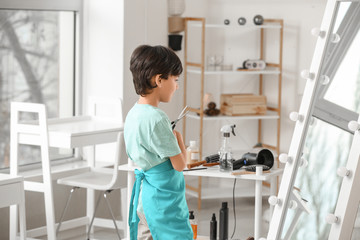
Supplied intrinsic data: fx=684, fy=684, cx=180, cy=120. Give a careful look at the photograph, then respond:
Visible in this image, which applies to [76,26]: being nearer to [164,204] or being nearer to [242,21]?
[242,21]

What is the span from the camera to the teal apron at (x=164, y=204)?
8.86ft

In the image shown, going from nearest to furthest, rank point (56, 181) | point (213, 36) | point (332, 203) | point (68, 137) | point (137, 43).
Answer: point (332, 203)
point (68, 137)
point (56, 181)
point (137, 43)
point (213, 36)

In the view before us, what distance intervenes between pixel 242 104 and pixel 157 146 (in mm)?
3029

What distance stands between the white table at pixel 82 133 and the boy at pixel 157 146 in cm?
145

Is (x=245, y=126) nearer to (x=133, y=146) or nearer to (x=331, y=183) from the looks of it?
(x=331, y=183)

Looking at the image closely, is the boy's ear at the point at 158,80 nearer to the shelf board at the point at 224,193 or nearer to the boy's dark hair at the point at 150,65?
the boy's dark hair at the point at 150,65

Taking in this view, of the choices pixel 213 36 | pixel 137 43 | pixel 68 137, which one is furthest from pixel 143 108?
pixel 213 36

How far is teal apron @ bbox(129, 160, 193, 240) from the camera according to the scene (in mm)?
2701

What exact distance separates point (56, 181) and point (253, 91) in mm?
2020

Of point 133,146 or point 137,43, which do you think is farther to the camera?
point 137,43

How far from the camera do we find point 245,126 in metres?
6.01

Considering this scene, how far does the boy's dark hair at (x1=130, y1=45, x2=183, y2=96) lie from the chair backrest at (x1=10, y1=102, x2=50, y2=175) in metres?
1.51

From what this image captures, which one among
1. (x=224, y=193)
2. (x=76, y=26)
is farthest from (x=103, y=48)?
(x=224, y=193)

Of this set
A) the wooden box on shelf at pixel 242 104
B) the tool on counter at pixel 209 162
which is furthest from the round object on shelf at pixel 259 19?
the tool on counter at pixel 209 162
